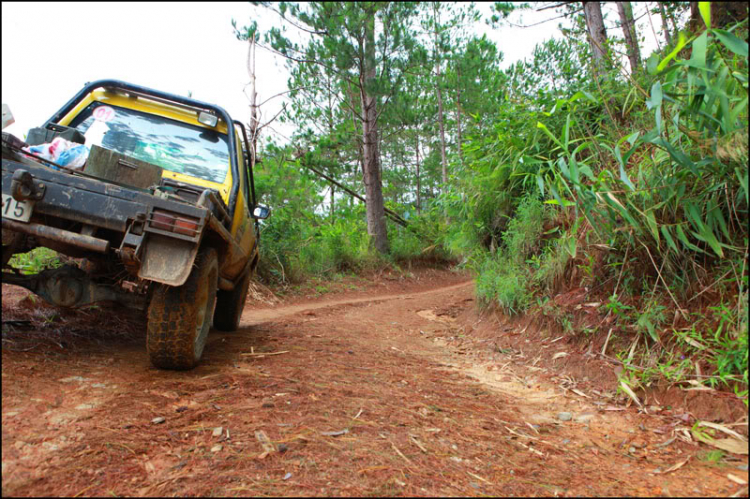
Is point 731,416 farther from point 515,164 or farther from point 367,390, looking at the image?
point 515,164

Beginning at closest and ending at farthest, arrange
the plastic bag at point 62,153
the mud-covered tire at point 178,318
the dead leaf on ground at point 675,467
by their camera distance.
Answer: the dead leaf on ground at point 675,467
the mud-covered tire at point 178,318
the plastic bag at point 62,153

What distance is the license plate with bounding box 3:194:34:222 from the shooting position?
246cm

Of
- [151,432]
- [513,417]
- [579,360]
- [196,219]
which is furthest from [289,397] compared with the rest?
[579,360]

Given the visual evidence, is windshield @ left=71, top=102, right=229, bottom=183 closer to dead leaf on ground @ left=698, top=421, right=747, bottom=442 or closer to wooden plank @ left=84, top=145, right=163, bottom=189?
wooden plank @ left=84, top=145, right=163, bottom=189

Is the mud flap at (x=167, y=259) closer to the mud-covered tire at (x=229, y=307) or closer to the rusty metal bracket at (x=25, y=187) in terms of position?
the rusty metal bracket at (x=25, y=187)

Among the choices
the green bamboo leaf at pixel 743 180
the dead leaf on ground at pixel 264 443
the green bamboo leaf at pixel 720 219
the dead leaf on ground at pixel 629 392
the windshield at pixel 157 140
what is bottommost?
the dead leaf on ground at pixel 629 392

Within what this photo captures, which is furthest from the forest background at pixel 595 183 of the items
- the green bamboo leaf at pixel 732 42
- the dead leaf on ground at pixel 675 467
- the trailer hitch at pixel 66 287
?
the trailer hitch at pixel 66 287

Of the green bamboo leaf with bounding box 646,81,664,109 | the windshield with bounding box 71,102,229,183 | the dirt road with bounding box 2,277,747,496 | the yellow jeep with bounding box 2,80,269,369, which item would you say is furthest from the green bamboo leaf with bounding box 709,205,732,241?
the windshield with bounding box 71,102,229,183

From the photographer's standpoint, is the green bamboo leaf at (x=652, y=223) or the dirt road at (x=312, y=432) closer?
the dirt road at (x=312, y=432)

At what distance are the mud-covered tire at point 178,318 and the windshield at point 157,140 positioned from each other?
110cm

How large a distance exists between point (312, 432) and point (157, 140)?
9.69ft

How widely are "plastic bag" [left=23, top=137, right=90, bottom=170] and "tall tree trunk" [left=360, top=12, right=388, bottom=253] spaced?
901 centimetres

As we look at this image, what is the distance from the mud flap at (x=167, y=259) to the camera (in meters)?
2.48

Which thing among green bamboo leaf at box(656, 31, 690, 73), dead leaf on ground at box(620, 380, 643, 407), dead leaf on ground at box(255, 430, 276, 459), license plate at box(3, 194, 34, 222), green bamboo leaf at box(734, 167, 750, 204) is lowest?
dead leaf on ground at box(620, 380, 643, 407)
